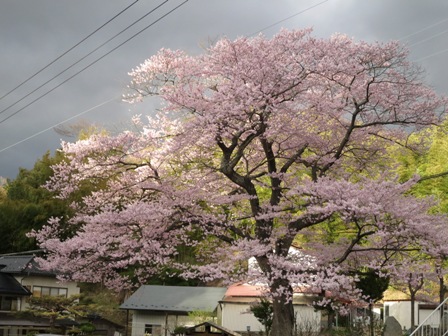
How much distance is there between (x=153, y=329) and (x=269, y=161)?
14.7 meters

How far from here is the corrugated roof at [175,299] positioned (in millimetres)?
29609

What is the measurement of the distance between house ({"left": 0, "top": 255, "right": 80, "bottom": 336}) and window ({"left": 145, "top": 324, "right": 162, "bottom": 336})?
3.87 metres

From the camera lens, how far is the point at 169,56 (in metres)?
18.6

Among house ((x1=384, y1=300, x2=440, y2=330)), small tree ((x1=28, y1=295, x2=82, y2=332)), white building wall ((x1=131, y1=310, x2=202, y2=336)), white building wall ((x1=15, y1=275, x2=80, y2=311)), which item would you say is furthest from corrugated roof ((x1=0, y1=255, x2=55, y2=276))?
house ((x1=384, y1=300, x2=440, y2=330))

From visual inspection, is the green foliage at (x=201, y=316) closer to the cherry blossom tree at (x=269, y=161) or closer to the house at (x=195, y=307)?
the house at (x=195, y=307)

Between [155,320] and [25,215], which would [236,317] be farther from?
[25,215]

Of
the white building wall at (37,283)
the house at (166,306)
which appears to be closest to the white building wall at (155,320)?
the house at (166,306)

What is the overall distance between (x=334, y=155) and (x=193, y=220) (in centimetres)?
476

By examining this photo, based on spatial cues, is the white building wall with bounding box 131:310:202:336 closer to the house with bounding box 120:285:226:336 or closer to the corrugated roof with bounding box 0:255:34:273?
the house with bounding box 120:285:226:336

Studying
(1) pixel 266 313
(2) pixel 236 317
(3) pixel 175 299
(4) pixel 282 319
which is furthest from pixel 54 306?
(4) pixel 282 319

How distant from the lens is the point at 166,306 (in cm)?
2988

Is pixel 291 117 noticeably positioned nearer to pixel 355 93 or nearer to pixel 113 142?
pixel 355 93

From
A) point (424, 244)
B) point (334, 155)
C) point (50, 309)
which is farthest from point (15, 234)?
point (424, 244)

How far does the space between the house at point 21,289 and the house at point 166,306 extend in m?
3.46
